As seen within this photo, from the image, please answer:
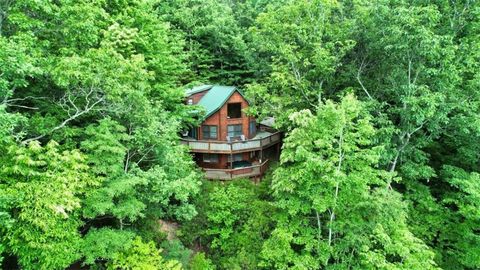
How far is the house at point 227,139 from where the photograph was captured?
2152 centimetres

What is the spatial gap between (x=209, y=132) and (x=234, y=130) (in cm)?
172

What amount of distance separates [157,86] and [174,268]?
30.1 feet

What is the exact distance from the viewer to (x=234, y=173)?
2109cm

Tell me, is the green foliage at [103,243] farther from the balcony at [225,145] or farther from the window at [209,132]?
the window at [209,132]

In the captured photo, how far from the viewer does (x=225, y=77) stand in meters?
33.4

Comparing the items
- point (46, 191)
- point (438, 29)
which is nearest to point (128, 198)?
point (46, 191)

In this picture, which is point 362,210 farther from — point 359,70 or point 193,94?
point 193,94

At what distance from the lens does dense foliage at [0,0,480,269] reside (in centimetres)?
1072

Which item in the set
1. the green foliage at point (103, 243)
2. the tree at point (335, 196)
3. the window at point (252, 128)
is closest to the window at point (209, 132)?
the window at point (252, 128)

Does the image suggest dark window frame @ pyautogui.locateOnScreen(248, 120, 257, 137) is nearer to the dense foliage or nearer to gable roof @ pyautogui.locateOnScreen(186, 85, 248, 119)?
gable roof @ pyautogui.locateOnScreen(186, 85, 248, 119)

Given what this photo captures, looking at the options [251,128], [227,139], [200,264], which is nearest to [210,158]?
[227,139]

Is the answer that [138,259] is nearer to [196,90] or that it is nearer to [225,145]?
[225,145]

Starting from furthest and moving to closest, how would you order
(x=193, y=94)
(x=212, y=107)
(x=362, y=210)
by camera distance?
(x=193, y=94), (x=212, y=107), (x=362, y=210)

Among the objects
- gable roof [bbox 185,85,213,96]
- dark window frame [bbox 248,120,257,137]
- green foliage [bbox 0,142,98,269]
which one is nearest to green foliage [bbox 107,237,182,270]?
green foliage [bbox 0,142,98,269]
